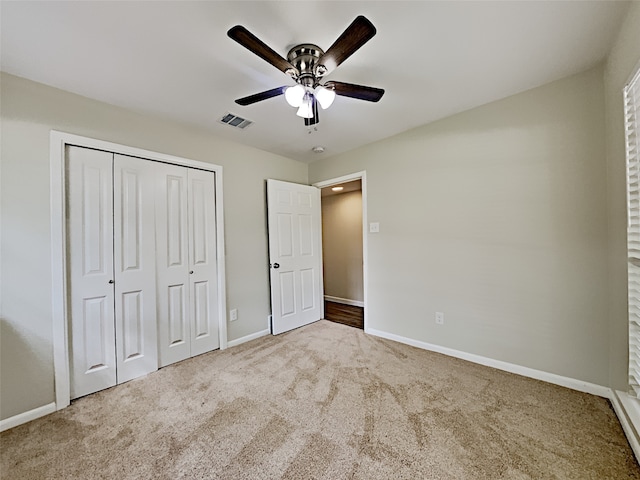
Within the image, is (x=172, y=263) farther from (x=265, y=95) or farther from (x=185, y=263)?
(x=265, y=95)

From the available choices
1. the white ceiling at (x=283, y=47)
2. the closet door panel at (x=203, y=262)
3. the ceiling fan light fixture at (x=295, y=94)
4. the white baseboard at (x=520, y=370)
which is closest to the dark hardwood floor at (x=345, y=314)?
the white baseboard at (x=520, y=370)

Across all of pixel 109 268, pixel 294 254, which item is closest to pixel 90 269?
pixel 109 268

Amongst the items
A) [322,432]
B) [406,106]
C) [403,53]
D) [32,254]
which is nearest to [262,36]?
[403,53]

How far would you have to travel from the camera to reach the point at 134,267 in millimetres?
2314

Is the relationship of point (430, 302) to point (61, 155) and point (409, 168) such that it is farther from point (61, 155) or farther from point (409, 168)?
point (61, 155)

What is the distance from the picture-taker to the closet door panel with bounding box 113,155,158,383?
2.22m

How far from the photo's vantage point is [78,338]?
2021 millimetres

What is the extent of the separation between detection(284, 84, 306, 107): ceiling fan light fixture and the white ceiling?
30 cm

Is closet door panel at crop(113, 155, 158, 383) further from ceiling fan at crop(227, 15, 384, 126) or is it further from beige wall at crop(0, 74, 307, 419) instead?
ceiling fan at crop(227, 15, 384, 126)

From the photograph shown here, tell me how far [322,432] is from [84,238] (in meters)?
2.29

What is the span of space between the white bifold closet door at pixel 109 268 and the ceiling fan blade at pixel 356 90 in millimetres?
1901

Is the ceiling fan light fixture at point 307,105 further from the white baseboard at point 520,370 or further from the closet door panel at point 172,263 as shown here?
the white baseboard at point 520,370

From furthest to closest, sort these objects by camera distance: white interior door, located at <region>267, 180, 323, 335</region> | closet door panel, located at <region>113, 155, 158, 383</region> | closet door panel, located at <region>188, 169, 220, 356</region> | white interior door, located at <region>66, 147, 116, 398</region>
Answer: white interior door, located at <region>267, 180, 323, 335</region> → closet door panel, located at <region>188, 169, 220, 356</region> → closet door panel, located at <region>113, 155, 158, 383</region> → white interior door, located at <region>66, 147, 116, 398</region>

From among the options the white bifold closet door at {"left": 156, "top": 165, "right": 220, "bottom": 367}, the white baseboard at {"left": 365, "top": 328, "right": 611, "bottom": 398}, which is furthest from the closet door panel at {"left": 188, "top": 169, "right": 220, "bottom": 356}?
the white baseboard at {"left": 365, "top": 328, "right": 611, "bottom": 398}
